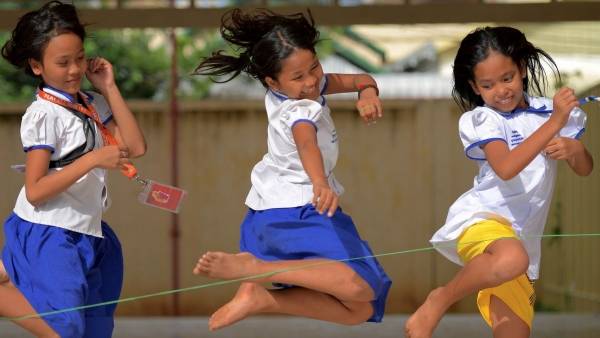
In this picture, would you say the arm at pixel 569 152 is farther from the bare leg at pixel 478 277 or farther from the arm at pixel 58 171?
the arm at pixel 58 171

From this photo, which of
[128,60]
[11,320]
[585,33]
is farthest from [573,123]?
[128,60]

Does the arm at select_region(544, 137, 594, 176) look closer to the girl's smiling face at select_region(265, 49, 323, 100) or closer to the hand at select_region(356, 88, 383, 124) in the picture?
the hand at select_region(356, 88, 383, 124)

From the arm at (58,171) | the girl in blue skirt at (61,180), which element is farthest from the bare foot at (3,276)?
the arm at (58,171)

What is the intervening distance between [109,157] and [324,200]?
28.8 inches

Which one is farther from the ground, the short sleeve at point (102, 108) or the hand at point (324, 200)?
the short sleeve at point (102, 108)

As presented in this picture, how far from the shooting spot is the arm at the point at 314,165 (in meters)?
4.44

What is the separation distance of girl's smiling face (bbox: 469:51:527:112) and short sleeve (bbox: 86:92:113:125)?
52.0 inches

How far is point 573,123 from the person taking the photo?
15.8 feet

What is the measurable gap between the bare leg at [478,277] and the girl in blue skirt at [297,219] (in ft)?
0.62

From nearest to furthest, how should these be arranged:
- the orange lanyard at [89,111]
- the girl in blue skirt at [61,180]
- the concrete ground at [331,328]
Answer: the girl in blue skirt at [61,180], the orange lanyard at [89,111], the concrete ground at [331,328]

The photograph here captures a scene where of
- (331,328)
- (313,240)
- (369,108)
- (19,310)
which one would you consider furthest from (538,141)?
(331,328)

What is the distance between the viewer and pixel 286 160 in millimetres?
4801

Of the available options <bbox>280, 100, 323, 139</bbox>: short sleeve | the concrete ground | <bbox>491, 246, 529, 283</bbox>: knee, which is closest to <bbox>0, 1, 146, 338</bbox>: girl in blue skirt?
<bbox>280, 100, 323, 139</bbox>: short sleeve

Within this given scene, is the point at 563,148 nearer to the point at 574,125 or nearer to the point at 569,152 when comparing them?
the point at 569,152
